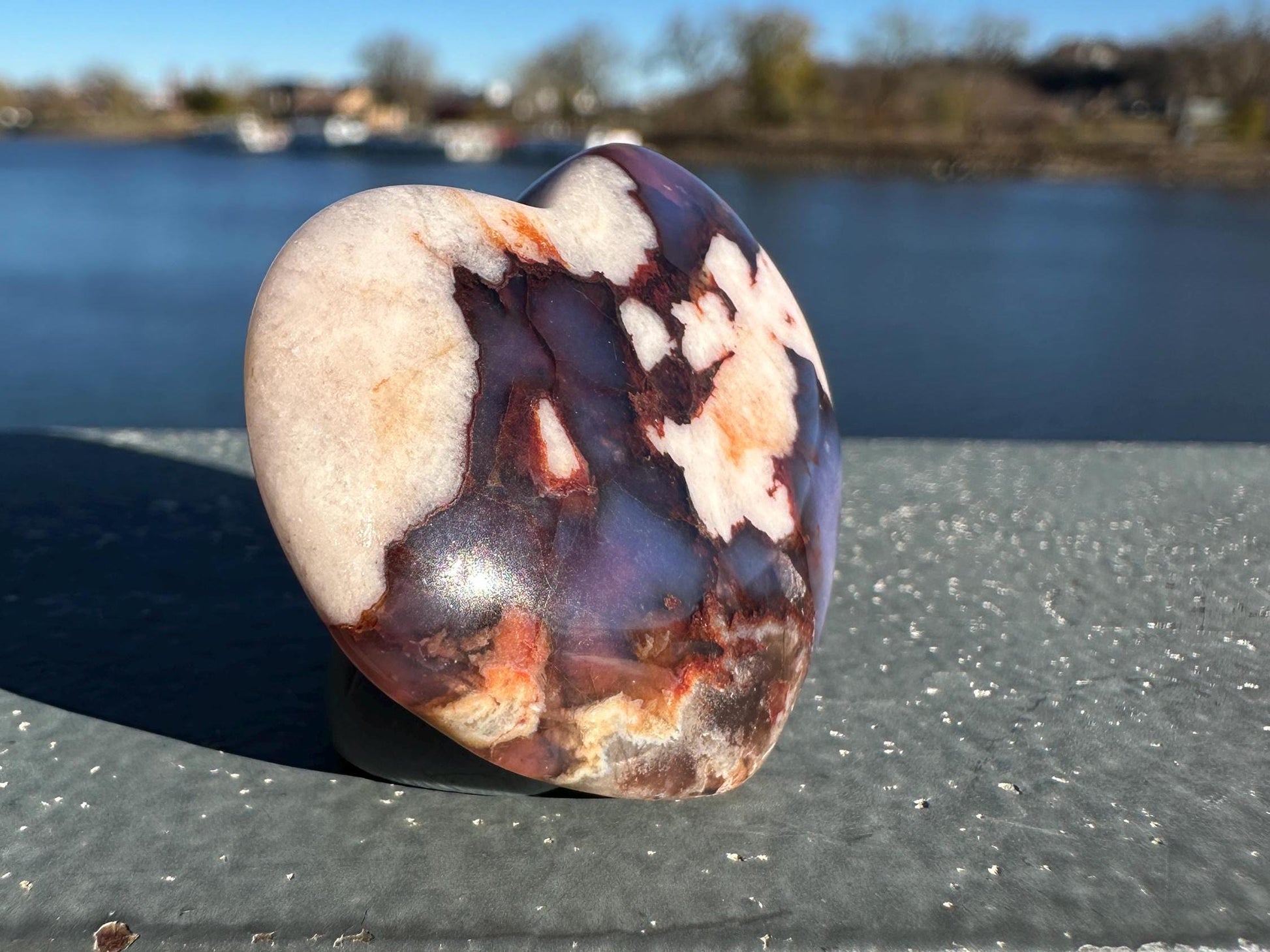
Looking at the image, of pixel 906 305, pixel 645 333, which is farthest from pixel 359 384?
pixel 906 305

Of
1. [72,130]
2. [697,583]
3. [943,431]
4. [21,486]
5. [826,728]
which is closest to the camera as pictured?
[697,583]

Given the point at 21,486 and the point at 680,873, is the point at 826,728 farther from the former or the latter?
the point at 21,486

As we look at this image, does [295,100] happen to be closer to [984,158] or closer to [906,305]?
[984,158]

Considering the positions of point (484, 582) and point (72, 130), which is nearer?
point (484, 582)

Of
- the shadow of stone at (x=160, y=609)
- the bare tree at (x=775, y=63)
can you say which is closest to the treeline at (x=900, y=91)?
the bare tree at (x=775, y=63)

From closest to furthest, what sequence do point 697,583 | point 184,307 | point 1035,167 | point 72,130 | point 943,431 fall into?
point 697,583, point 943,431, point 184,307, point 1035,167, point 72,130

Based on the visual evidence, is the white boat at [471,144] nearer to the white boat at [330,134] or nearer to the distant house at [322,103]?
the white boat at [330,134]

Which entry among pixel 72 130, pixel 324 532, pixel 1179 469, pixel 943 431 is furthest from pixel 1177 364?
pixel 72 130
